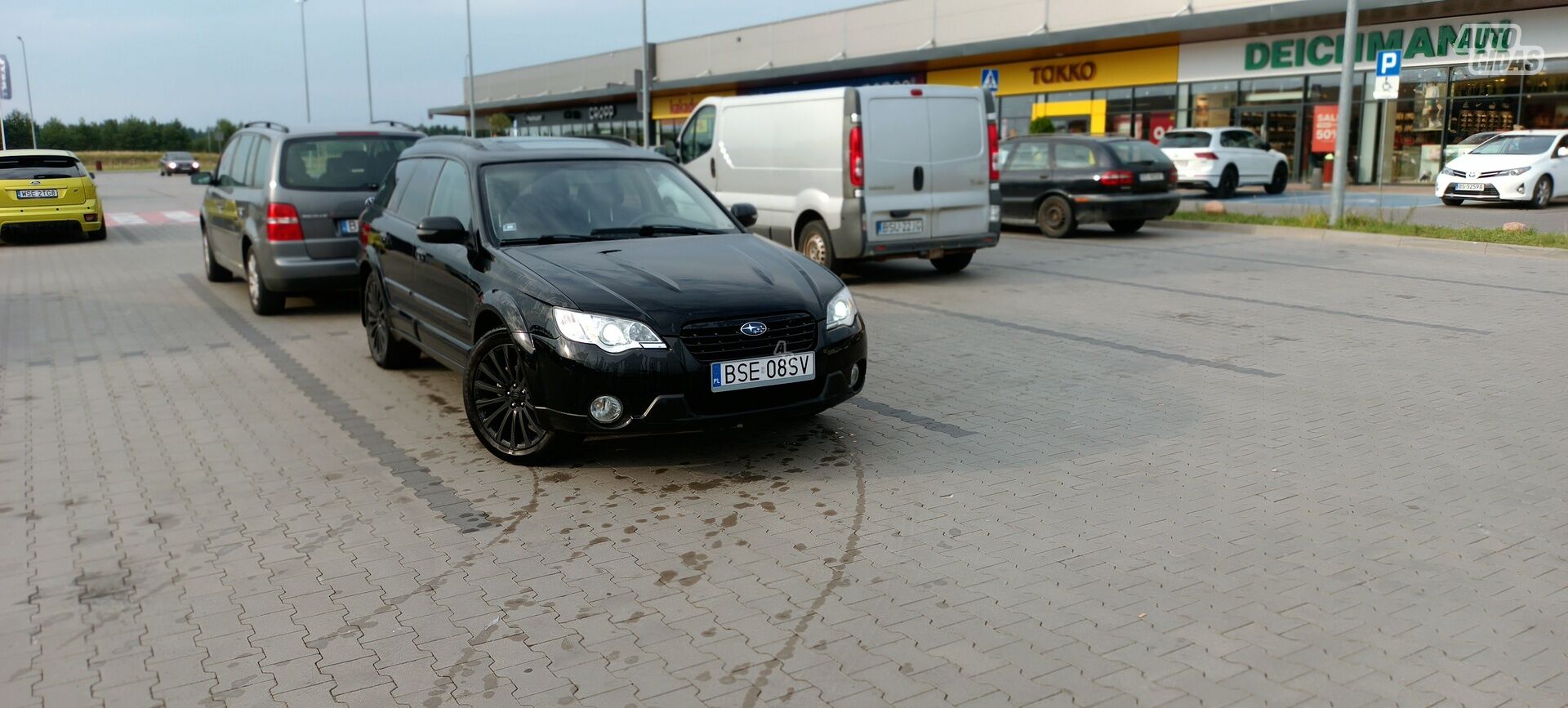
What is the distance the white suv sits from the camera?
26.5 meters

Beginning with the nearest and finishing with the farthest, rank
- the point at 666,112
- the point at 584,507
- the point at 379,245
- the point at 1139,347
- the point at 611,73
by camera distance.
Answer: the point at 584,507 < the point at 379,245 < the point at 1139,347 < the point at 666,112 < the point at 611,73

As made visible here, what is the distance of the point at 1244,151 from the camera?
27.0 m

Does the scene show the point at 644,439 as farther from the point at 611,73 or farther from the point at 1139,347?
the point at 611,73

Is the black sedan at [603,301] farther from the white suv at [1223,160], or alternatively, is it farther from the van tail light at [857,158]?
the white suv at [1223,160]

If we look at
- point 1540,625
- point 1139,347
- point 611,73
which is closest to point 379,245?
point 1139,347

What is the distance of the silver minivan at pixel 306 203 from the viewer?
10.6 m

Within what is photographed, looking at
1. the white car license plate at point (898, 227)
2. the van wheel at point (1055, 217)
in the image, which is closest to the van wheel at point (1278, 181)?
the van wheel at point (1055, 217)

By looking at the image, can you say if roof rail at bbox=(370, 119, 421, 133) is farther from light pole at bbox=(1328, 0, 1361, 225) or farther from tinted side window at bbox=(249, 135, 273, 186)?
light pole at bbox=(1328, 0, 1361, 225)

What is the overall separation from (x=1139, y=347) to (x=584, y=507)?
17.0ft

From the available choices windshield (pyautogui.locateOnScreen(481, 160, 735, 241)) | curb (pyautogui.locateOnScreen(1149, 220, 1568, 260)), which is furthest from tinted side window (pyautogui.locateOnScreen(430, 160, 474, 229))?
curb (pyautogui.locateOnScreen(1149, 220, 1568, 260))

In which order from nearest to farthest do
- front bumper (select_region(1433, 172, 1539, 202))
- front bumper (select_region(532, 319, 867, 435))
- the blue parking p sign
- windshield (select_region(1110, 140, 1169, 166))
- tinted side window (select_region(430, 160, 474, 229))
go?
front bumper (select_region(532, 319, 867, 435)), tinted side window (select_region(430, 160, 474, 229)), the blue parking p sign, windshield (select_region(1110, 140, 1169, 166)), front bumper (select_region(1433, 172, 1539, 202))

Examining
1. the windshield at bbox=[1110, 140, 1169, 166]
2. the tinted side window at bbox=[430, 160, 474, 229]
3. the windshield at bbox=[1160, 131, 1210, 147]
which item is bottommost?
the tinted side window at bbox=[430, 160, 474, 229]

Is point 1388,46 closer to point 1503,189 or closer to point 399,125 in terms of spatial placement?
point 1503,189

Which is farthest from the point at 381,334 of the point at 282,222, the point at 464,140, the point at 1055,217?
the point at 1055,217
